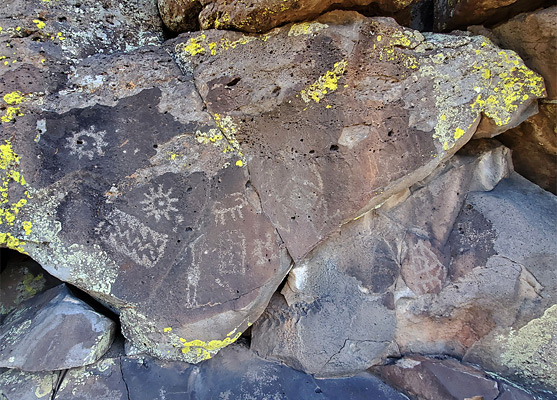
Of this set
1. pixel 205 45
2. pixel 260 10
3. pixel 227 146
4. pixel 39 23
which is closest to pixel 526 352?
pixel 227 146

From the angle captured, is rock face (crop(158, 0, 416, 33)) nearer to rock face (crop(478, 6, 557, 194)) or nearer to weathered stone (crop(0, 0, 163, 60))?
weathered stone (crop(0, 0, 163, 60))

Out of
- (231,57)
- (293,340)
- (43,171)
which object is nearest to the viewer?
(43,171)

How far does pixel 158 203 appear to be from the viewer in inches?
77.7

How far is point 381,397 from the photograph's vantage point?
6.66 feet

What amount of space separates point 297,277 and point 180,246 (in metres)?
0.72

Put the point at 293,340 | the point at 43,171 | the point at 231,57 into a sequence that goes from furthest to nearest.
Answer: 1. the point at 293,340
2. the point at 231,57
3. the point at 43,171

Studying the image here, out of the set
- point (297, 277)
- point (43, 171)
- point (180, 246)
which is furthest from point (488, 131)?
Result: point (43, 171)

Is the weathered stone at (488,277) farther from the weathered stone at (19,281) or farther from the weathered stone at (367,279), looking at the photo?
the weathered stone at (19,281)

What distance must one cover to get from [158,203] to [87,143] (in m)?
0.49

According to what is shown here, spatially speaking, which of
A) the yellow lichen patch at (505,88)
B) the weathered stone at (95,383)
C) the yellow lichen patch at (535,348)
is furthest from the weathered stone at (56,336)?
the yellow lichen patch at (505,88)

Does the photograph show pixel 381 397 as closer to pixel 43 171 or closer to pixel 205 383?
pixel 205 383

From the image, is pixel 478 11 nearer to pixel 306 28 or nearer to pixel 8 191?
pixel 306 28

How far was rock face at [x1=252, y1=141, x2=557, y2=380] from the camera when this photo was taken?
82.5 inches

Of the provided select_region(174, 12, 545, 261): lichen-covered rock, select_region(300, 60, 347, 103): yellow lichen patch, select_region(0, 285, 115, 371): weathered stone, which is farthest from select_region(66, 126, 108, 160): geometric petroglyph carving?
select_region(300, 60, 347, 103): yellow lichen patch
